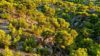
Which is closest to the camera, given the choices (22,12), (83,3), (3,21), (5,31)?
(5,31)

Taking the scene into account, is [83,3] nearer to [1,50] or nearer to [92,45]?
[92,45]

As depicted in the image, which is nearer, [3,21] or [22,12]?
[3,21]

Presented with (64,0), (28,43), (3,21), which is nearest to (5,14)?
(3,21)

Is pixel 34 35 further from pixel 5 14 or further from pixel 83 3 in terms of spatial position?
pixel 83 3

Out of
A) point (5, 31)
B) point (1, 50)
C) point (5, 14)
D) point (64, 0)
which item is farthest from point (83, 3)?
point (1, 50)

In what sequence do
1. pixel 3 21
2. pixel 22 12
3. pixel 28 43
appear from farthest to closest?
pixel 22 12
pixel 3 21
pixel 28 43

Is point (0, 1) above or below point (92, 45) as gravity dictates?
above
